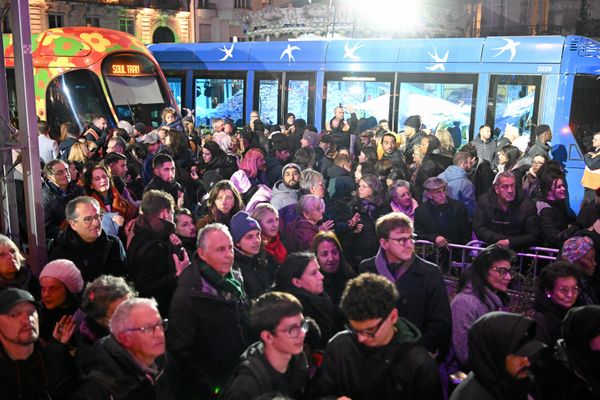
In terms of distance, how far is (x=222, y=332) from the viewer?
404cm

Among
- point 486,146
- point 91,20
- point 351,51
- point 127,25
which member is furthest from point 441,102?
point 127,25

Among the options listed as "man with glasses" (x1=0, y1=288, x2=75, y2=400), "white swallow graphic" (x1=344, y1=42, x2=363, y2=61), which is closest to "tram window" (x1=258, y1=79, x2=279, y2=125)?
"white swallow graphic" (x1=344, y1=42, x2=363, y2=61)

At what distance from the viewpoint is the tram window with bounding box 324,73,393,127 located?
14.4 meters

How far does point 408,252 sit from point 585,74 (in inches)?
343

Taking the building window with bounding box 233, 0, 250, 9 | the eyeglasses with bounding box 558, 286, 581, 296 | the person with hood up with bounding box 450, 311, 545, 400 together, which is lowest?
the eyeglasses with bounding box 558, 286, 581, 296

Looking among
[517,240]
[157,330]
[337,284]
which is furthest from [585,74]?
[157,330]

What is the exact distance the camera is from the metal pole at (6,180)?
4820mm

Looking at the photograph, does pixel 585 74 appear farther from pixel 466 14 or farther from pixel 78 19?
pixel 78 19

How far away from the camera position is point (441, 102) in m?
13.5

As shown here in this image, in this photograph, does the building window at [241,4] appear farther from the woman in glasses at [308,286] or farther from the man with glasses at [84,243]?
the woman in glasses at [308,286]

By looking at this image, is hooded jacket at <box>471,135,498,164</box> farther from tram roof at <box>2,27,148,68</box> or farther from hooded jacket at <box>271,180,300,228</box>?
tram roof at <box>2,27,148,68</box>

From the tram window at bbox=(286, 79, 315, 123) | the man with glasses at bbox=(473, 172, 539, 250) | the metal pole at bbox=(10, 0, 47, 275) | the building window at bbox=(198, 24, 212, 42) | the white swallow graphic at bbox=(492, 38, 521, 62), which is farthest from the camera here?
the building window at bbox=(198, 24, 212, 42)

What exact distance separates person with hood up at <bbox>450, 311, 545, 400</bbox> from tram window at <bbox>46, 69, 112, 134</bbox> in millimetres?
12985

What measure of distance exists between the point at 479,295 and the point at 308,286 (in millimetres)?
1156
